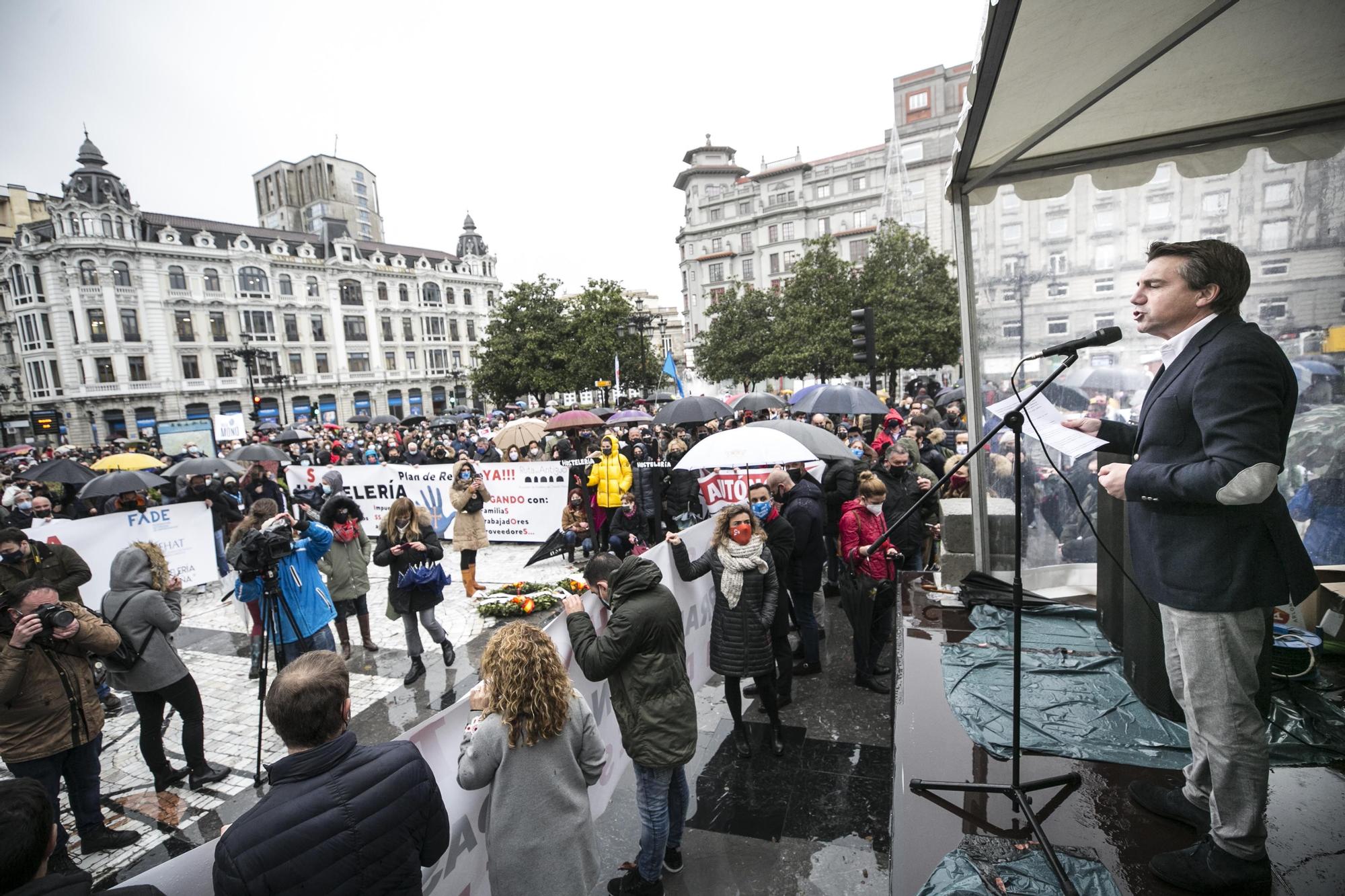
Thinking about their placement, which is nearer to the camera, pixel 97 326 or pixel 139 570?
pixel 139 570

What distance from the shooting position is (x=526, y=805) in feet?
8.87

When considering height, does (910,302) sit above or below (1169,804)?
above

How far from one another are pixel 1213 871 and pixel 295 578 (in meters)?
6.60

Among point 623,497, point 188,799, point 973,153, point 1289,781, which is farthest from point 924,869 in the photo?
point 623,497

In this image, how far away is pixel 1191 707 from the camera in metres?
2.18

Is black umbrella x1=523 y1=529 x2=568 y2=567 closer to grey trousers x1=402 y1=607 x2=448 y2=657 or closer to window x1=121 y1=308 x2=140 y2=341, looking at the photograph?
grey trousers x1=402 y1=607 x2=448 y2=657

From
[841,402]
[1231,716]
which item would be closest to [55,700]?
[1231,716]

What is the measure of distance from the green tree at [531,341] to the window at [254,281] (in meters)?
29.9

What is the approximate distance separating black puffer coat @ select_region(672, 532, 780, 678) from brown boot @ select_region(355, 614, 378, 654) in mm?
4905

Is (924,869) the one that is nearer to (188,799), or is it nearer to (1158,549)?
(1158,549)

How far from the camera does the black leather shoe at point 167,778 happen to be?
15.9ft

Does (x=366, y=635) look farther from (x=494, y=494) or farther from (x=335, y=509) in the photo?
(x=494, y=494)

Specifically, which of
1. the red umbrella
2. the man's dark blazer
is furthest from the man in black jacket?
the red umbrella

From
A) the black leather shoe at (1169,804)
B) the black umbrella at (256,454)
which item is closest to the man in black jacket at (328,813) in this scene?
the black leather shoe at (1169,804)
